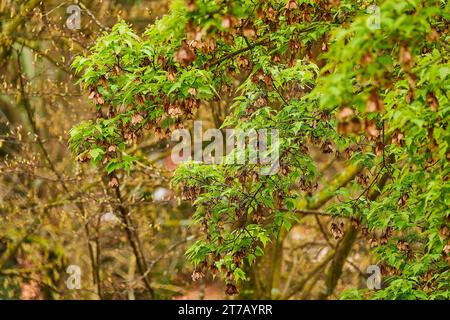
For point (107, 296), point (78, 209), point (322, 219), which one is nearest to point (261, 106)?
point (78, 209)

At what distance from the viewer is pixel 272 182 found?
7.56 meters

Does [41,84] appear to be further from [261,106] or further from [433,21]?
[433,21]
